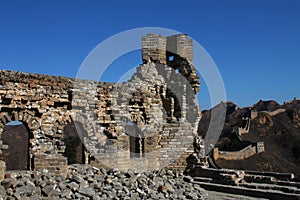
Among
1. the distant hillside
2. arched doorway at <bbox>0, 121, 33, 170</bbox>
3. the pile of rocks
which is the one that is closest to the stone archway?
arched doorway at <bbox>0, 121, 33, 170</bbox>

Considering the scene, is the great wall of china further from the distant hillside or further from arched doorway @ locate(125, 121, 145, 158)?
the distant hillside

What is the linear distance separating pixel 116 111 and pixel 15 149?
1202 centimetres

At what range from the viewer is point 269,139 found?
33125 millimetres

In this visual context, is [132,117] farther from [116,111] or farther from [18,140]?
[18,140]

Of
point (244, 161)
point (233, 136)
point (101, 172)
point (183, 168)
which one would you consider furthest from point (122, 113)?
point (233, 136)

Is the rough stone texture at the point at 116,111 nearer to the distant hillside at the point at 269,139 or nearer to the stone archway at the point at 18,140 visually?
the stone archway at the point at 18,140

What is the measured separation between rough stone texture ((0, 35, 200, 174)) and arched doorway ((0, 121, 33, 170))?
741 cm

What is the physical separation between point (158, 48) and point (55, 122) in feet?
25.1

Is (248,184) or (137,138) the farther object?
(137,138)

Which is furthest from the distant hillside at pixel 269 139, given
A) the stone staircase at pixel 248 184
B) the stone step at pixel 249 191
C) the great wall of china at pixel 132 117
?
the stone step at pixel 249 191

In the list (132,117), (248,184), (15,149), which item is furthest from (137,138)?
(15,149)

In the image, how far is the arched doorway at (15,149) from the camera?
2044 centimetres

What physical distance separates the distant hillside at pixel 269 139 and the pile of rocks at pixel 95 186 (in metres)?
13.5

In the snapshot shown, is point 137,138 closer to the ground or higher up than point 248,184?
higher up
